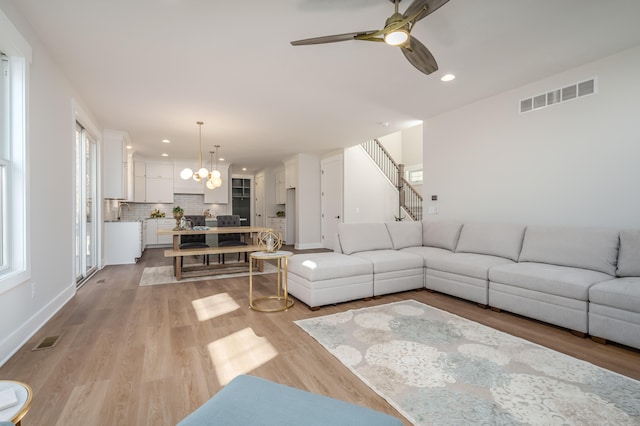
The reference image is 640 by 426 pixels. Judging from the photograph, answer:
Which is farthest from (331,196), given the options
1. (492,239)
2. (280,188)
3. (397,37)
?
(397,37)

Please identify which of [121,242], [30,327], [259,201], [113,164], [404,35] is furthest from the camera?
[259,201]

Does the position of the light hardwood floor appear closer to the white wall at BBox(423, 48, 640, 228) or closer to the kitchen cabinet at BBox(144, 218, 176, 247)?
the white wall at BBox(423, 48, 640, 228)

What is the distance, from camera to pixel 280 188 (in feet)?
33.2

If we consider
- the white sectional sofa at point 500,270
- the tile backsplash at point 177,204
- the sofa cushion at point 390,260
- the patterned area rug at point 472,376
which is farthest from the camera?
the tile backsplash at point 177,204

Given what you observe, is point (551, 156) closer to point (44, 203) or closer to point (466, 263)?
point (466, 263)

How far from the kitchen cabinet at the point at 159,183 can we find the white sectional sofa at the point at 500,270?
706 cm

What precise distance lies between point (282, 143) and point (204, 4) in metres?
4.75

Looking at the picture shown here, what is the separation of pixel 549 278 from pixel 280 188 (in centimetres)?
820

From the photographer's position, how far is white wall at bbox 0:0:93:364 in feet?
7.91

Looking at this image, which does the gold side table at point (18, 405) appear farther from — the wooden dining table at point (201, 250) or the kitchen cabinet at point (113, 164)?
the kitchen cabinet at point (113, 164)

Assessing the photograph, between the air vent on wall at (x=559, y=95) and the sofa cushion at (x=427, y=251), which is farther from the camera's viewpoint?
the sofa cushion at (x=427, y=251)

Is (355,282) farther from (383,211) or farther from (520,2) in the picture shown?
(383,211)

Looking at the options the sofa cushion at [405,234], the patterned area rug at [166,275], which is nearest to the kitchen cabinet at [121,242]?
the patterned area rug at [166,275]

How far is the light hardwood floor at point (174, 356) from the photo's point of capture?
171 cm
